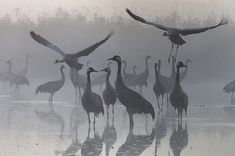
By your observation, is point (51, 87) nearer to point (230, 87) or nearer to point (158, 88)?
point (158, 88)

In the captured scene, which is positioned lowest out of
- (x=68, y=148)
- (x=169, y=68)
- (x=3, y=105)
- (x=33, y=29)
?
(x=68, y=148)

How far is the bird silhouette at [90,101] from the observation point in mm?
3799

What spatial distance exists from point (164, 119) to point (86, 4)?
109cm

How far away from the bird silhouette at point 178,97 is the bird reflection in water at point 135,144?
428 millimetres

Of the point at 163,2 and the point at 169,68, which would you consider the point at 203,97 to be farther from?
the point at 163,2

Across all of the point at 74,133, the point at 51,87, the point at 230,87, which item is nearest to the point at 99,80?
the point at 51,87

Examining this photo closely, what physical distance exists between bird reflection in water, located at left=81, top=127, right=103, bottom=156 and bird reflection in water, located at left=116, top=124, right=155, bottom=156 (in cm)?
14

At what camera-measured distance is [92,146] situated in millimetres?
3289

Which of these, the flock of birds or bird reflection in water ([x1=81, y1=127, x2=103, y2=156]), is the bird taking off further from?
bird reflection in water ([x1=81, y1=127, x2=103, y2=156])

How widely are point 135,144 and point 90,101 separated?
0.65 meters

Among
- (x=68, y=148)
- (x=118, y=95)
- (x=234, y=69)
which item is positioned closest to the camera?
(x=68, y=148)

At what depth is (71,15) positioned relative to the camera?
3.98 meters

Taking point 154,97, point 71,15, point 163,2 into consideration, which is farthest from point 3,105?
point 163,2

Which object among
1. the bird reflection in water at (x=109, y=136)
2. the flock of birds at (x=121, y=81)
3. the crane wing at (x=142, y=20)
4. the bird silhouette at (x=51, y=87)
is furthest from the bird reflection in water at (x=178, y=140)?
the bird silhouette at (x=51, y=87)
